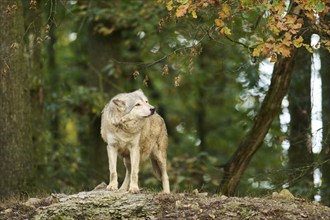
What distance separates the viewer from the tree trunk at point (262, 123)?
13930mm

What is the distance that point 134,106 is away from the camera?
1112 cm

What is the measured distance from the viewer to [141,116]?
11078 millimetres

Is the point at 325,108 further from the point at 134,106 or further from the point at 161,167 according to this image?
the point at 134,106

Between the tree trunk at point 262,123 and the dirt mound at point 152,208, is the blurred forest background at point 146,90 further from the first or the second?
the dirt mound at point 152,208

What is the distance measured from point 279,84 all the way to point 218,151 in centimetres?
1700

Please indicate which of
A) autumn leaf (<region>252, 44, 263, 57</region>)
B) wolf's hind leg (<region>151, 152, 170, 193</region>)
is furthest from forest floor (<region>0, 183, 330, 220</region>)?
autumn leaf (<region>252, 44, 263, 57</region>)

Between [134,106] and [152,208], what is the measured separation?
5.29 ft

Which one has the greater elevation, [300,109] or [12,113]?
[300,109]

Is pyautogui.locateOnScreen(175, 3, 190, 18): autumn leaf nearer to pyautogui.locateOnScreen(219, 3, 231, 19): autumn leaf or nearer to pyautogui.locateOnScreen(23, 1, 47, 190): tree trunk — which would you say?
pyautogui.locateOnScreen(219, 3, 231, 19): autumn leaf

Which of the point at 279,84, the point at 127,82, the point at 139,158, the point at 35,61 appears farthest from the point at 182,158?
the point at 139,158

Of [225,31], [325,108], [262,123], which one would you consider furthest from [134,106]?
[325,108]

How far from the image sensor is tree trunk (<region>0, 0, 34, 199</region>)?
44.4ft

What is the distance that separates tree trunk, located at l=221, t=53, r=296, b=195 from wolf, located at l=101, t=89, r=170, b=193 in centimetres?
286

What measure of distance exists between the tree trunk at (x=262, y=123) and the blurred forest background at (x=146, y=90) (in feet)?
0.97
